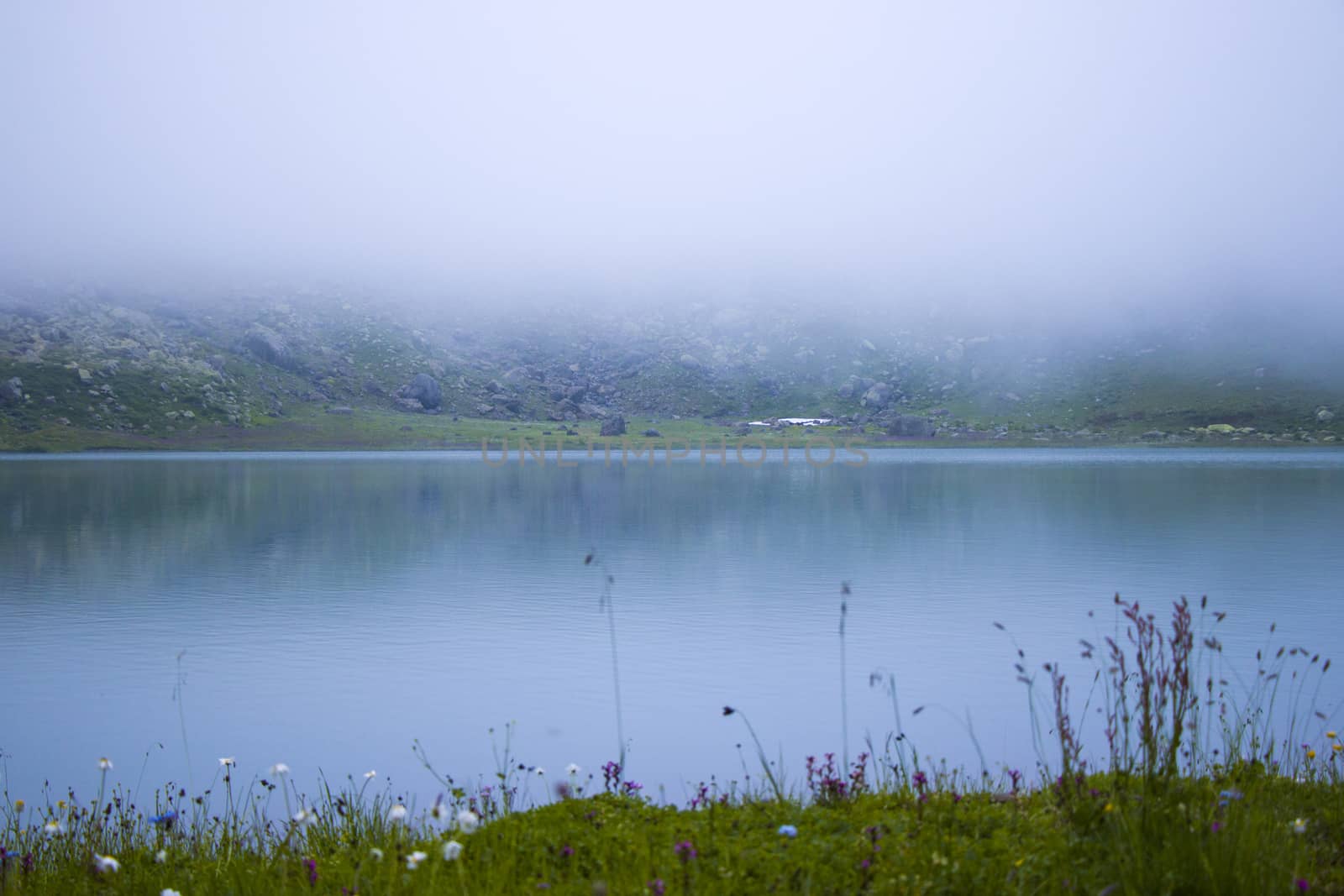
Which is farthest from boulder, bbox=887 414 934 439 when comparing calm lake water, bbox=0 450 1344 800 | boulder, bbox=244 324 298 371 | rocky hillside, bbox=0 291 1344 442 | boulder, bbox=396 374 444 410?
calm lake water, bbox=0 450 1344 800

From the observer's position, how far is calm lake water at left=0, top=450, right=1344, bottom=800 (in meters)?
11.3

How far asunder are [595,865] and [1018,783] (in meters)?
4.64

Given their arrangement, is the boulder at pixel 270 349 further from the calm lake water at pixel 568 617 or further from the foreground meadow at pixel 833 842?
the foreground meadow at pixel 833 842

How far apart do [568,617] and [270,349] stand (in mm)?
174461

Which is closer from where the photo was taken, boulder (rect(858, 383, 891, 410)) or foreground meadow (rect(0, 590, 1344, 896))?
foreground meadow (rect(0, 590, 1344, 896))

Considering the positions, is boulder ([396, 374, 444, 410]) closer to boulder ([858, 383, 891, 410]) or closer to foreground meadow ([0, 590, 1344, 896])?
boulder ([858, 383, 891, 410])

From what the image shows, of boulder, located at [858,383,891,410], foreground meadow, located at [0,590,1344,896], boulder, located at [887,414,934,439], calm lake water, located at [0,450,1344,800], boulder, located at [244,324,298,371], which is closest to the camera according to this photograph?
foreground meadow, located at [0,590,1344,896]

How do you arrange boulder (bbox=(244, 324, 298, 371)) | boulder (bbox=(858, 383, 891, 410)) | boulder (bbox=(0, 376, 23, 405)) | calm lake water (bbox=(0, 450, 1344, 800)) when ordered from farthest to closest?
boulder (bbox=(858, 383, 891, 410)), boulder (bbox=(244, 324, 298, 371)), boulder (bbox=(0, 376, 23, 405)), calm lake water (bbox=(0, 450, 1344, 800))

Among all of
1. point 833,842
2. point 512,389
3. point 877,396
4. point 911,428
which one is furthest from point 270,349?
point 833,842

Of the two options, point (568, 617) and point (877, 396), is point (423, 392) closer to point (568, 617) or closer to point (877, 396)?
point (877, 396)

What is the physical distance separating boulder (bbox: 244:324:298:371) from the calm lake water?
141 m

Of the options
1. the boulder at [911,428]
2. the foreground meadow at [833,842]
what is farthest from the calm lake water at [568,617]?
the boulder at [911,428]

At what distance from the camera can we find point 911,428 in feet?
515

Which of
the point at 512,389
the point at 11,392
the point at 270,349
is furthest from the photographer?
the point at 512,389
